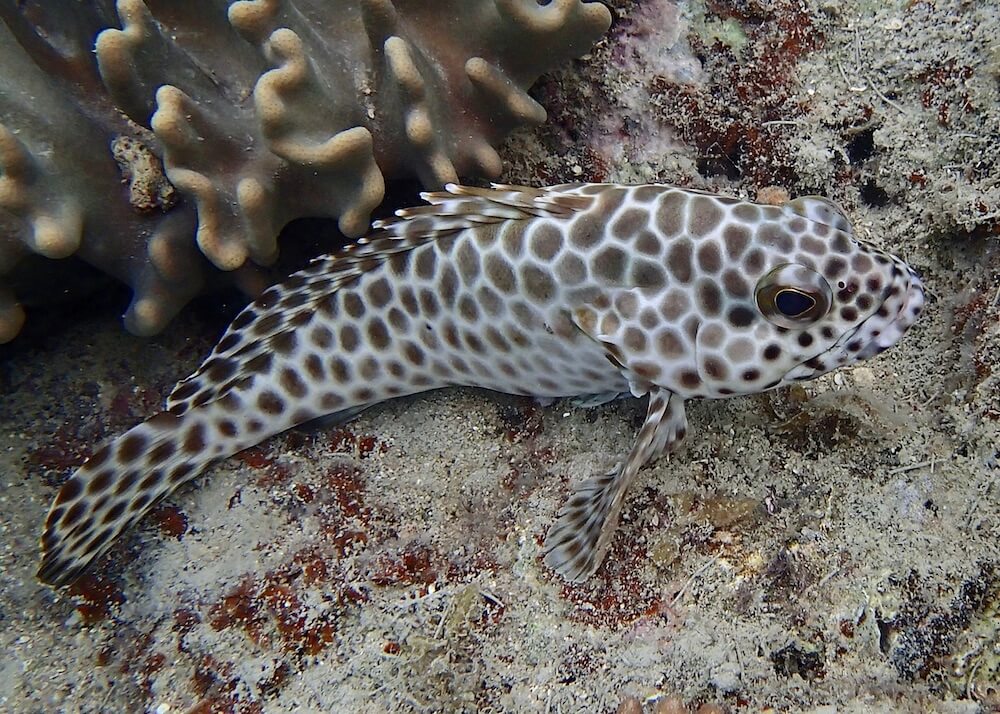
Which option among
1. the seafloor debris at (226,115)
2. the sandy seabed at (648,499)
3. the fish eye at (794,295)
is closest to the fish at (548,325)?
the fish eye at (794,295)

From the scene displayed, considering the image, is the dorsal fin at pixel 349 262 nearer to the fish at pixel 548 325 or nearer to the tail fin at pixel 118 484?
the fish at pixel 548 325

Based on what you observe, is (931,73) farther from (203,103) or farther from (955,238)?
(203,103)

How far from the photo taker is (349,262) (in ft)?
10.2

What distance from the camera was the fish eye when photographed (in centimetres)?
247

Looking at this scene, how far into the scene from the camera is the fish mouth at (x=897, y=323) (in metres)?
2.57

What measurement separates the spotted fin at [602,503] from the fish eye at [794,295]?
537 millimetres

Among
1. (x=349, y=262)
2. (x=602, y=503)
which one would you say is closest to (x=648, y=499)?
(x=602, y=503)

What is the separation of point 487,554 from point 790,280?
67.4 inches

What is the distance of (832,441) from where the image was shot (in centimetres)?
295

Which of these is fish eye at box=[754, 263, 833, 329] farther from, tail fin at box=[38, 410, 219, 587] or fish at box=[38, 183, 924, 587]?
tail fin at box=[38, 410, 219, 587]

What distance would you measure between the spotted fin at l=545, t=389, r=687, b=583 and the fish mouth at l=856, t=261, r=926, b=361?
749 mm

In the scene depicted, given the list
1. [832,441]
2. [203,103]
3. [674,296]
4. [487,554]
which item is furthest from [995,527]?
[203,103]

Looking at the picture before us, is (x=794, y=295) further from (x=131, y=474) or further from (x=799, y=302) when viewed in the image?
(x=131, y=474)

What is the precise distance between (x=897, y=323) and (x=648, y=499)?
4.01 ft
